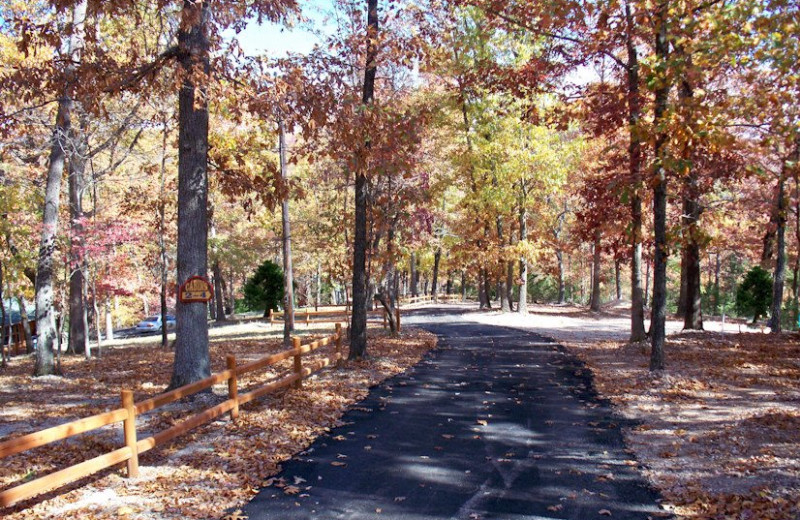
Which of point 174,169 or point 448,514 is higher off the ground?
point 174,169

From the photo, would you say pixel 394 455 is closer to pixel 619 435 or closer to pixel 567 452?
pixel 567 452

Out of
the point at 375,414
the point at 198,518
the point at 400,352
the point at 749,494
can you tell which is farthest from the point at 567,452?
the point at 400,352

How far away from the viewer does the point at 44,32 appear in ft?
29.2

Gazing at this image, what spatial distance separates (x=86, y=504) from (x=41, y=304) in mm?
9498

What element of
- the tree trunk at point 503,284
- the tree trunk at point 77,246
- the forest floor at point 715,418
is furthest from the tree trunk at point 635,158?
the tree trunk at point 503,284

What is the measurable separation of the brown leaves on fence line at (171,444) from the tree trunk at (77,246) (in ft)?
11.0

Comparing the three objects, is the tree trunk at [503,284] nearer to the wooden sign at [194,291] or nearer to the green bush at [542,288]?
the wooden sign at [194,291]

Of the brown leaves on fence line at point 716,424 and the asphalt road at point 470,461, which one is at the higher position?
the brown leaves on fence line at point 716,424

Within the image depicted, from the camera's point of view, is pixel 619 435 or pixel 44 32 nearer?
pixel 619 435

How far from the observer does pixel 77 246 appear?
15609 millimetres

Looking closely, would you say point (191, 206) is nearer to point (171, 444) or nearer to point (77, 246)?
point (171, 444)

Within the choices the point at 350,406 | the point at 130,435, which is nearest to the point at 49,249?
the point at 350,406

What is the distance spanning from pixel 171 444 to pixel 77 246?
10.7 meters

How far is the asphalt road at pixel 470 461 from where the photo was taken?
5.17 m
